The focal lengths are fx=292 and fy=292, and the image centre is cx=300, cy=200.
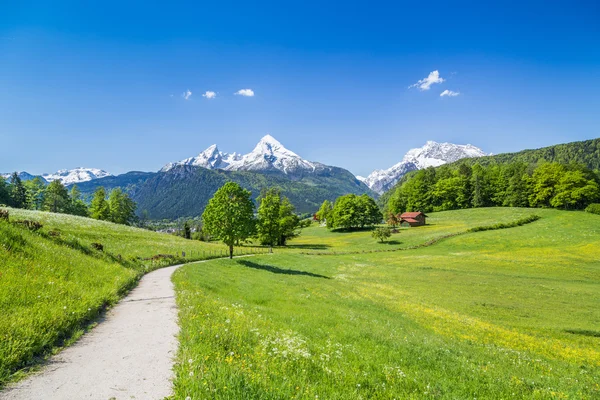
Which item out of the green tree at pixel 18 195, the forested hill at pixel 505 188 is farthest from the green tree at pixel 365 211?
the green tree at pixel 18 195

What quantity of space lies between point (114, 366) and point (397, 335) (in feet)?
42.7

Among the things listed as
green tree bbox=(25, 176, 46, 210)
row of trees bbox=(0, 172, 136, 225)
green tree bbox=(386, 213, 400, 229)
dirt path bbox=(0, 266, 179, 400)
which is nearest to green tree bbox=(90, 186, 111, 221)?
row of trees bbox=(0, 172, 136, 225)

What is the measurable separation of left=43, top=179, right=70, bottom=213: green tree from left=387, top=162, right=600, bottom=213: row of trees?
469 ft

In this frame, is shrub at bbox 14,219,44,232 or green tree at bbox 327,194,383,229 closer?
shrub at bbox 14,219,44,232

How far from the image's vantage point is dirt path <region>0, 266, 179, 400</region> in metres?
6.33

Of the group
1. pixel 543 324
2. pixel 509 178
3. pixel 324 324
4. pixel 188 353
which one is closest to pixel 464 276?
pixel 543 324

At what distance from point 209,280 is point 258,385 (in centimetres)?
2079

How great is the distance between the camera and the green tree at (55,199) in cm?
10088

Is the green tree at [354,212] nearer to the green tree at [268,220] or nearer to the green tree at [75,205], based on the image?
the green tree at [268,220]

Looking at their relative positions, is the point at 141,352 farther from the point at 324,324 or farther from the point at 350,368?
the point at 324,324

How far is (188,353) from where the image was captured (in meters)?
8.02

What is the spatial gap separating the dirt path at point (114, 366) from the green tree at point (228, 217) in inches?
1230

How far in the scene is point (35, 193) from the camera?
106 meters

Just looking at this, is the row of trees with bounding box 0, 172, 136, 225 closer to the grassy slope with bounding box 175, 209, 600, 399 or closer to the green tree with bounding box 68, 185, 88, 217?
the green tree with bounding box 68, 185, 88, 217
